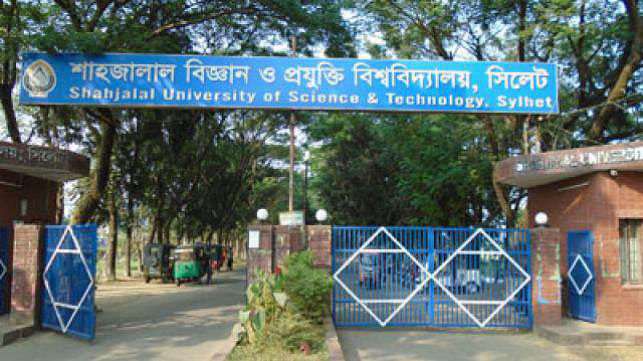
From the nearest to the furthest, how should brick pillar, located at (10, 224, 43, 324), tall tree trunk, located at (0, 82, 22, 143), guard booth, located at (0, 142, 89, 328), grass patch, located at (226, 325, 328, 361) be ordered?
grass patch, located at (226, 325, 328, 361), brick pillar, located at (10, 224, 43, 324), guard booth, located at (0, 142, 89, 328), tall tree trunk, located at (0, 82, 22, 143)

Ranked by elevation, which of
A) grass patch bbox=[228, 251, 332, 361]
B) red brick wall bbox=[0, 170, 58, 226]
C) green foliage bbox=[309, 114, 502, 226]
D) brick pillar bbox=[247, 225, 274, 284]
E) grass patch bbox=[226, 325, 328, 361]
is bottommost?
grass patch bbox=[226, 325, 328, 361]

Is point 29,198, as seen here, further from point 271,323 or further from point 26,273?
point 271,323

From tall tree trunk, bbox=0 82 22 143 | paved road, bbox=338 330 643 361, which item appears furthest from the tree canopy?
paved road, bbox=338 330 643 361

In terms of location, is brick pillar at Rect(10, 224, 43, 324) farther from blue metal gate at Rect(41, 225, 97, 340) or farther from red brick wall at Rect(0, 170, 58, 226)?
red brick wall at Rect(0, 170, 58, 226)

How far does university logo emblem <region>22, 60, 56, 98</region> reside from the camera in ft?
40.3

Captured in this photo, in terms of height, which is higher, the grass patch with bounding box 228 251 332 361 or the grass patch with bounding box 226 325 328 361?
the grass patch with bounding box 228 251 332 361

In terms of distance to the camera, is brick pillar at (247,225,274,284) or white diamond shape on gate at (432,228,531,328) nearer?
white diamond shape on gate at (432,228,531,328)

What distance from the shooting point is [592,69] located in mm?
19609

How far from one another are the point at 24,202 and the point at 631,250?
47.6 feet

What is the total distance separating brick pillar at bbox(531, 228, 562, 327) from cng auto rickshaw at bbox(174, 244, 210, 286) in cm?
1778

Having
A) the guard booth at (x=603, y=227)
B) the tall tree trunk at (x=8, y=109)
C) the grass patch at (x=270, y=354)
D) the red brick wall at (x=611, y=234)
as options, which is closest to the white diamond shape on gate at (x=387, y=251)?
the grass patch at (x=270, y=354)

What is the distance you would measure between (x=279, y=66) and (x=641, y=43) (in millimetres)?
10307

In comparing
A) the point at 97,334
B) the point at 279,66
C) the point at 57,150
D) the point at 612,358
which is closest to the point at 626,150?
the point at 612,358

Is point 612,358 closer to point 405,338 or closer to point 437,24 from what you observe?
point 405,338
